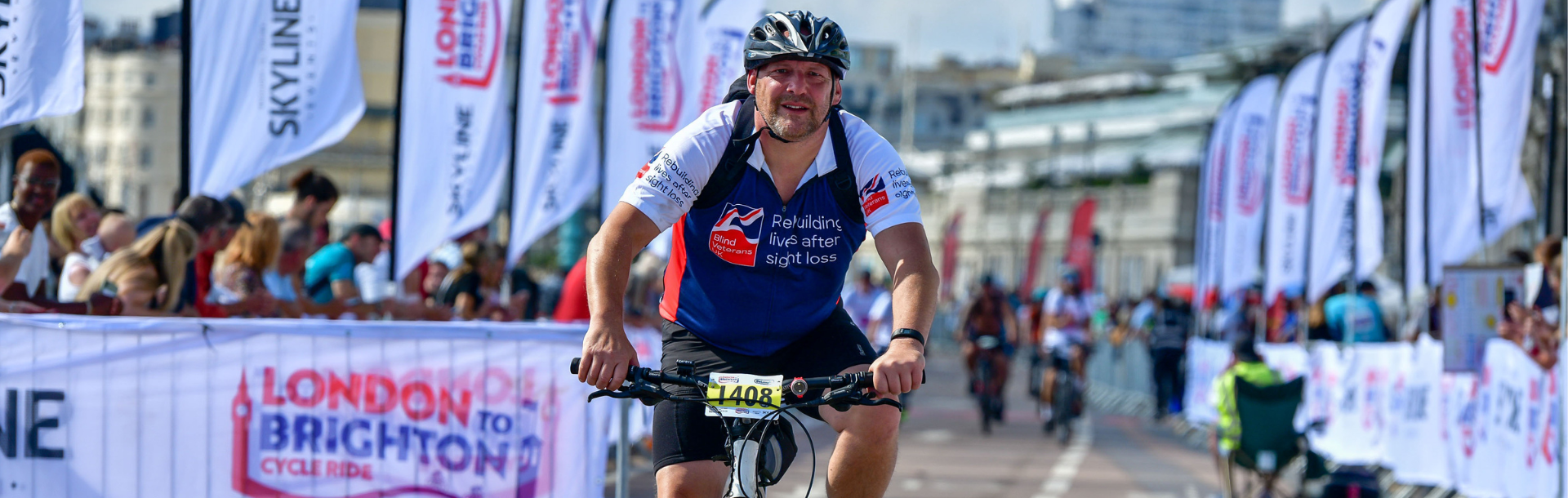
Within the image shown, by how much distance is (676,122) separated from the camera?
1572 centimetres

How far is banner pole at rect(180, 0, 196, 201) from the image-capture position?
403 inches

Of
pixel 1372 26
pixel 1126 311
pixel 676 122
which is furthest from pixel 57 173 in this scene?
pixel 1126 311

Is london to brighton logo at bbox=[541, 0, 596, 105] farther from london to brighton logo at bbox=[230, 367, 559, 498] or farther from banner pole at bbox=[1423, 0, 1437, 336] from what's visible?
london to brighton logo at bbox=[230, 367, 559, 498]

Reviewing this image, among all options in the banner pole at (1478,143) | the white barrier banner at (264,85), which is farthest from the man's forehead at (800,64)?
the banner pole at (1478,143)

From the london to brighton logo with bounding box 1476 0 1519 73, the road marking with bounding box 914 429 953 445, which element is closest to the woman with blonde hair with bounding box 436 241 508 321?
the road marking with bounding box 914 429 953 445

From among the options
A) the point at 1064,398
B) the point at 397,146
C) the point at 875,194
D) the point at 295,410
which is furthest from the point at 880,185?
the point at 1064,398

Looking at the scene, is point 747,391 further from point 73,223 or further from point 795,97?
point 73,223

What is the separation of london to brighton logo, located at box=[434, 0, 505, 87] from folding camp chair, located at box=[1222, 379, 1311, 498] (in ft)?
17.6

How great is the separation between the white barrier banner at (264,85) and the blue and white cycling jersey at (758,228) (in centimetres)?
562

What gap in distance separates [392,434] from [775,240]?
3081 mm

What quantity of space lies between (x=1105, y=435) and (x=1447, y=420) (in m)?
8.12

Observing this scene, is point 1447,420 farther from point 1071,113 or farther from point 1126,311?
point 1071,113

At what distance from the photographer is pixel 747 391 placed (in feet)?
15.6

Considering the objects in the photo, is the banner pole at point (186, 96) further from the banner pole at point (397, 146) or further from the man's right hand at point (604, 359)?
the man's right hand at point (604, 359)
